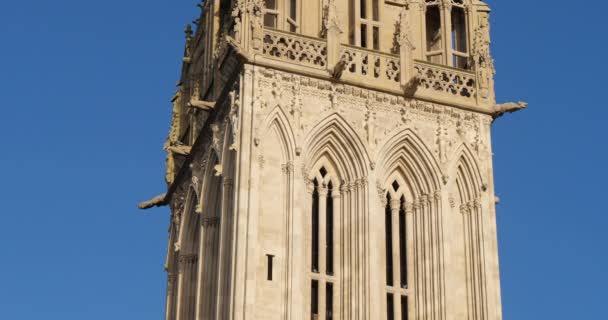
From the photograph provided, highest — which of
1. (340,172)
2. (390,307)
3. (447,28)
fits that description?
(447,28)

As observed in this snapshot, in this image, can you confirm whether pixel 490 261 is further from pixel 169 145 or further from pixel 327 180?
pixel 169 145

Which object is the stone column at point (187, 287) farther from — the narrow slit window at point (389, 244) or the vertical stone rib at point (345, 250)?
the narrow slit window at point (389, 244)

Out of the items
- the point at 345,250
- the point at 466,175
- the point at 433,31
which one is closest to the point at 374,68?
the point at 466,175

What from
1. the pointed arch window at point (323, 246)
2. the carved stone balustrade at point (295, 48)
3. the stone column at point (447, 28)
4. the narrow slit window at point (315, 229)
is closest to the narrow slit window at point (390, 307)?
the pointed arch window at point (323, 246)

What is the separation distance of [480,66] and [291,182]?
708 centimetres

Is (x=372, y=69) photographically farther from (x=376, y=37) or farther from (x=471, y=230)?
(x=471, y=230)

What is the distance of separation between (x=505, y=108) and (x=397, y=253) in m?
5.43

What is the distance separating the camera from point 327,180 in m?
38.4

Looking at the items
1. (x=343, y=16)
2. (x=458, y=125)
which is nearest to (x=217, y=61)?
(x=343, y=16)

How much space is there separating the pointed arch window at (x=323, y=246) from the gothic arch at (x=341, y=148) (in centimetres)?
36

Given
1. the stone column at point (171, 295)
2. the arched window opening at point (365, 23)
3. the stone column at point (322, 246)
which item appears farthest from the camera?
the stone column at point (171, 295)

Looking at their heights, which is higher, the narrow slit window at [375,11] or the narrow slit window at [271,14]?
the narrow slit window at [375,11]

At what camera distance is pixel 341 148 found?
127ft

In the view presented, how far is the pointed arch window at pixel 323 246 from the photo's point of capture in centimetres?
3666
